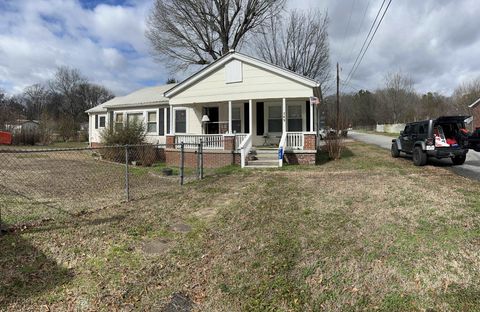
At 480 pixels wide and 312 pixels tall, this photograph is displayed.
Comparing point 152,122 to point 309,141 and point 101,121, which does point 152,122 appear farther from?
point 309,141

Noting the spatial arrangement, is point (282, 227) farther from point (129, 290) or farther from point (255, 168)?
point (255, 168)

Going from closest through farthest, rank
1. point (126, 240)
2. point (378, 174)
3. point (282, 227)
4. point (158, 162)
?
point (126, 240) < point (282, 227) < point (378, 174) < point (158, 162)

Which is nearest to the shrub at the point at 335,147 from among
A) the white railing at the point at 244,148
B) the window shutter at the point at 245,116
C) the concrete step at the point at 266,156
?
the concrete step at the point at 266,156

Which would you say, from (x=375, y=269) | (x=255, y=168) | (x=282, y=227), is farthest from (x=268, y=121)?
(x=375, y=269)

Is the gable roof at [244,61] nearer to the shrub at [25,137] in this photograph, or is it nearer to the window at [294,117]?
the window at [294,117]

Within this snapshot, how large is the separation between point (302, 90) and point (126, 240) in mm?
11295

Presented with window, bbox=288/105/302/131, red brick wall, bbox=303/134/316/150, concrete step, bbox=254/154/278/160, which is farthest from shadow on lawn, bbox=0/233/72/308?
window, bbox=288/105/302/131

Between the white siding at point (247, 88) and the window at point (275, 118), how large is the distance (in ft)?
7.50

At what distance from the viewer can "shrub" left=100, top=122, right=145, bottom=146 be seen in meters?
15.5

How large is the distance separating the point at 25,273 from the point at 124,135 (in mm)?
12644

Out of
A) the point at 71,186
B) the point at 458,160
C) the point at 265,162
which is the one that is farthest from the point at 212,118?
the point at 458,160

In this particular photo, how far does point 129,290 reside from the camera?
326 centimetres

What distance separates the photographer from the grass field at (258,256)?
3088 millimetres

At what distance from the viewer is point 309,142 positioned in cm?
1315
